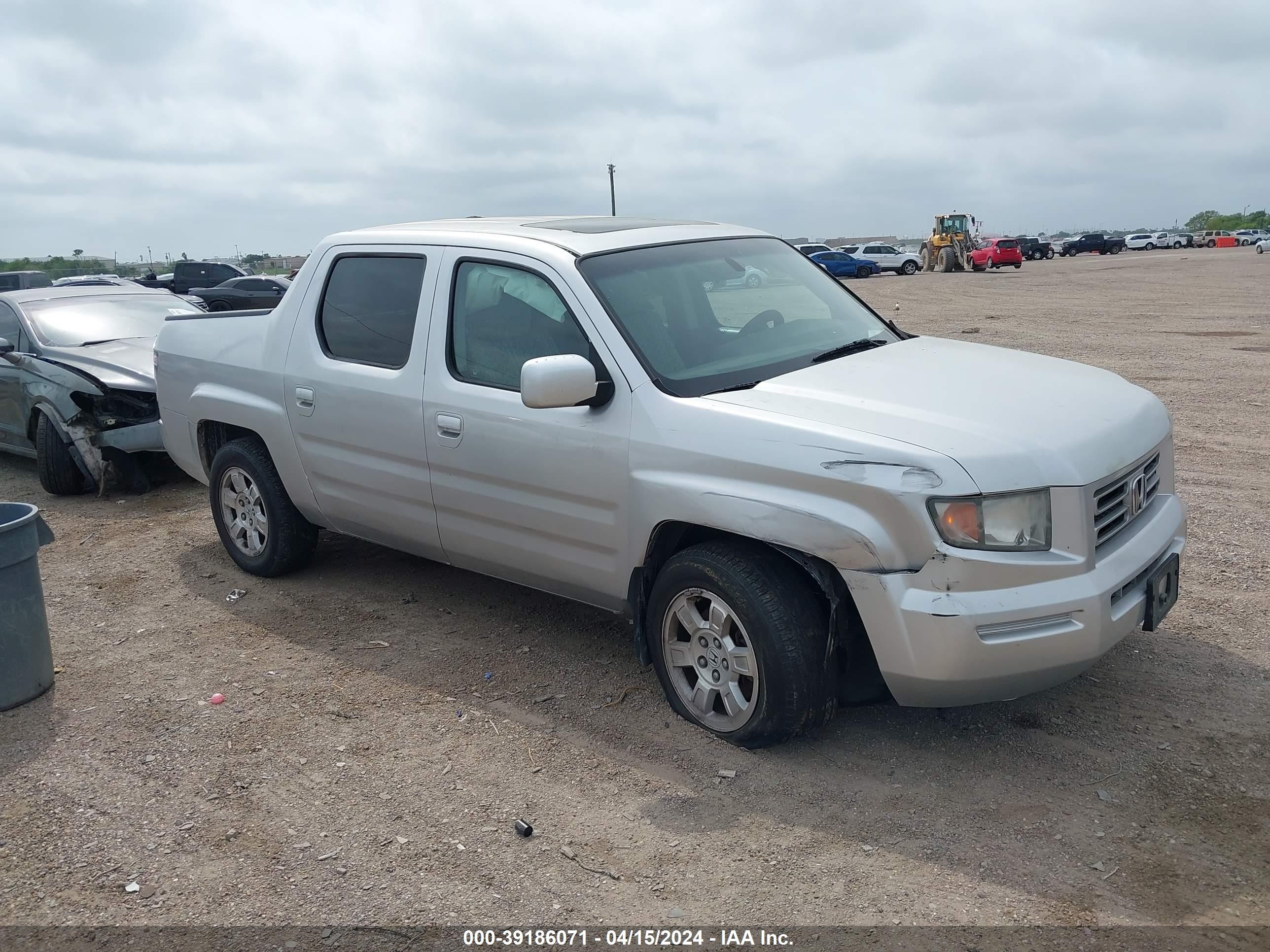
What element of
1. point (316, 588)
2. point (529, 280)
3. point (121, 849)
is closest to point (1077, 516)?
point (529, 280)

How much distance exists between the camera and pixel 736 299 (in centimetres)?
471

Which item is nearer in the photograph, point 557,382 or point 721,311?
point 557,382

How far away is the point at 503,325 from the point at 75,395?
17.3 ft

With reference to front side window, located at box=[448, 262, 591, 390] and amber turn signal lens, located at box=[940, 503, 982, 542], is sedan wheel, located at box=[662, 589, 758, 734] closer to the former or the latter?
amber turn signal lens, located at box=[940, 503, 982, 542]

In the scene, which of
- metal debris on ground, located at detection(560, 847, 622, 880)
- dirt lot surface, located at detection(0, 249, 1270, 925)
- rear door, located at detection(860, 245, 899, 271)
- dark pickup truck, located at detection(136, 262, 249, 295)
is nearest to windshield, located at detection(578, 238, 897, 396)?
dirt lot surface, located at detection(0, 249, 1270, 925)

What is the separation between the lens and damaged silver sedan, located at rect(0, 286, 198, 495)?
27.1 ft

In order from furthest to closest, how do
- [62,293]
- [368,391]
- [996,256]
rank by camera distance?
[996,256] < [62,293] < [368,391]

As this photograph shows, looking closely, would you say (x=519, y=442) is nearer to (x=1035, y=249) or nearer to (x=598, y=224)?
(x=598, y=224)

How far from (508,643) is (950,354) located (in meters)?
2.38

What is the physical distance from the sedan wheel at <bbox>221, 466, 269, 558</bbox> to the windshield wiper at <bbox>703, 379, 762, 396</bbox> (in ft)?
9.69

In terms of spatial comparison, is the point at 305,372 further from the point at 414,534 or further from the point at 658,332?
the point at 658,332

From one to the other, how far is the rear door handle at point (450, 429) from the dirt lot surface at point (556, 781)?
3.38 feet

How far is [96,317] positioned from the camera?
957 centimetres

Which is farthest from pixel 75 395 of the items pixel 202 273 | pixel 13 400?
pixel 202 273
